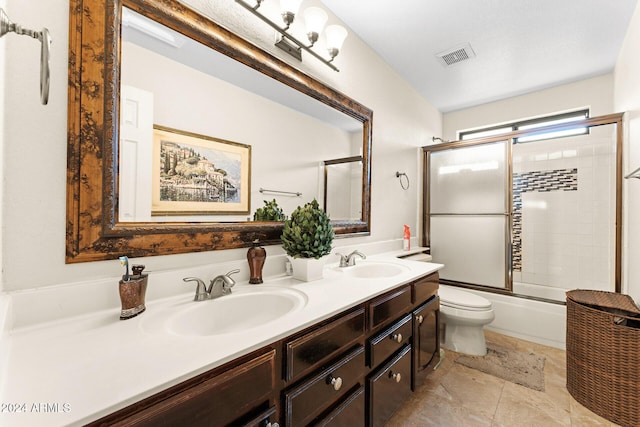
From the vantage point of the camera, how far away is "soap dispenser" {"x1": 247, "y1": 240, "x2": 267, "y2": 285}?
1.24 m

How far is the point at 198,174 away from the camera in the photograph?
1.12 metres

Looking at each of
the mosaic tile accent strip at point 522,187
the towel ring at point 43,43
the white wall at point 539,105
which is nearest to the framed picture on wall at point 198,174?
the towel ring at point 43,43

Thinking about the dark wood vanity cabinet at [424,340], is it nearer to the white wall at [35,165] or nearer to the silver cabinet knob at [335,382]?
the silver cabinet knob at [335,382]

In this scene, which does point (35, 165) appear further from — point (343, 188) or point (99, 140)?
point (343, 188)

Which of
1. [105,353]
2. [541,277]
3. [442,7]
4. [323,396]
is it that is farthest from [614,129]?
[105,353]

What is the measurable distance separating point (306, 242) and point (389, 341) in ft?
2.05

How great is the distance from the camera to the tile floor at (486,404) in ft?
4.83

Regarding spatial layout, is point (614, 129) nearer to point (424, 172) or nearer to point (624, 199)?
point (624, 199)

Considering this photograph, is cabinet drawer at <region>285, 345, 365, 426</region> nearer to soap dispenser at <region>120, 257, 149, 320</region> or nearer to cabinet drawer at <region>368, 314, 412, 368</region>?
cabinet drawer at <region>368, 314, 412, 368</region>

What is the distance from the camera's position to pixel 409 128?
2771 millimetres

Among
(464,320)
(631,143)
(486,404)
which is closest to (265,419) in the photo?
(486,404)

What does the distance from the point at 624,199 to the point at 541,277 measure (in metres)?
0.90

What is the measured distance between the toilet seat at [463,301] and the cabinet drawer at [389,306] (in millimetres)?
887

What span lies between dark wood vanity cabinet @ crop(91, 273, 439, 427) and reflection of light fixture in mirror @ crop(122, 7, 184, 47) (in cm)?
116
